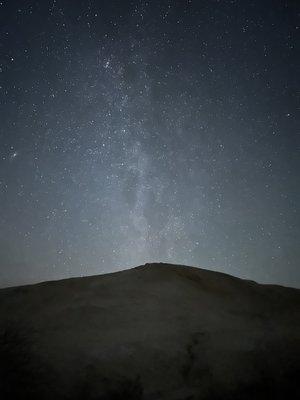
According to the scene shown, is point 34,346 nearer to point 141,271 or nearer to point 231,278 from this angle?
point 141,271

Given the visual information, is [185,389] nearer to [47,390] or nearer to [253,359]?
[253,359]

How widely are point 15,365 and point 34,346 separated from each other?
10.2 inches

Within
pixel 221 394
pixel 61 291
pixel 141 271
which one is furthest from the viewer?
pixel 141 271

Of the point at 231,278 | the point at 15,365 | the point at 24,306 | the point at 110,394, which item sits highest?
the point at 231,278

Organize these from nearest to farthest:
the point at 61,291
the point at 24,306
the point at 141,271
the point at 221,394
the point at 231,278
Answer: the point at 221,394 < the point at 24,306 < the point at 61,291 < the point at 141,271 < the point at 231,278

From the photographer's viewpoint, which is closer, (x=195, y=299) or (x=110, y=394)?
(x=110, y=394)

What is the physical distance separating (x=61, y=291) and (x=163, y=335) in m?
1.65

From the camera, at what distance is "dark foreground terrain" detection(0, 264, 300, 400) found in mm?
3377

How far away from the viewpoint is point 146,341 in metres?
3.82

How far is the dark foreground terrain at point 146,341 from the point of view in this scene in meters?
3.38

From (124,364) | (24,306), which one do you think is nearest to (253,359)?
(124,364)

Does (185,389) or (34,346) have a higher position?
(34,346)

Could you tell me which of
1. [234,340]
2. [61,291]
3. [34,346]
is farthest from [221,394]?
[61,291]

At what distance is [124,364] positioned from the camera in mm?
3564
